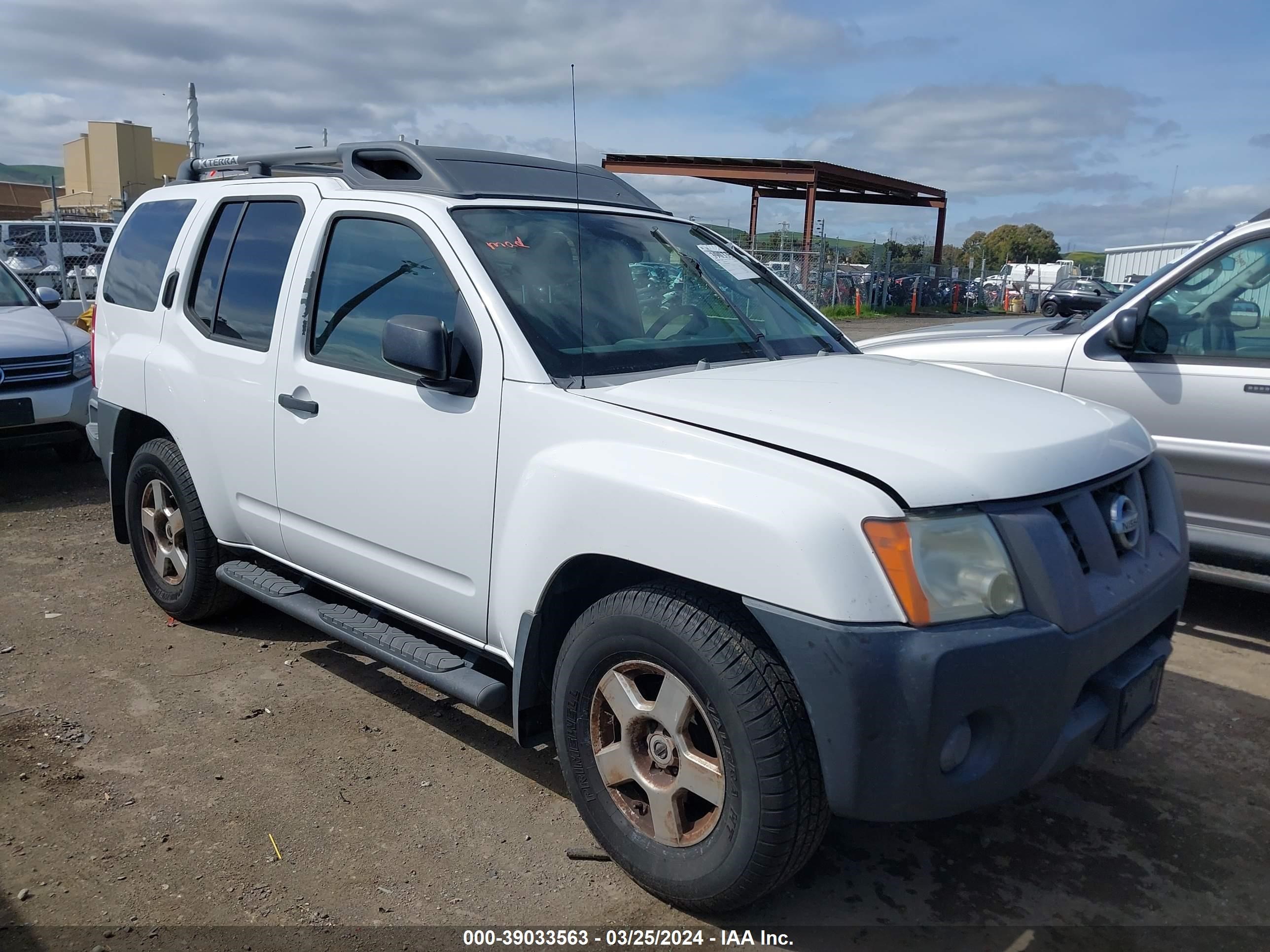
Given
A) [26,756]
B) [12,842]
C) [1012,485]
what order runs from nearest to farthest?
[1012,485], [12,842], [26,756]

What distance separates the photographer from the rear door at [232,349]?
3922 mm

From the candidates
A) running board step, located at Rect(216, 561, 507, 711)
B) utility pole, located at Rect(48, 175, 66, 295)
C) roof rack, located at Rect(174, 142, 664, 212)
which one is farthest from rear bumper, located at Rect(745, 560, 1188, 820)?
utility pole, located at Rect(48, 175, 66, 295)

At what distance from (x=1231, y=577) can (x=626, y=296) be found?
10.2 feet

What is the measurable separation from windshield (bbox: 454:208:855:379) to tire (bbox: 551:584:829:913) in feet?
2.78

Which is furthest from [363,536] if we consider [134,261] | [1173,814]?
[1173,814]

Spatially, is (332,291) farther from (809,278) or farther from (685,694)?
(809,278)

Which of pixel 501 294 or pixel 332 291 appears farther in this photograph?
pixel 332 291

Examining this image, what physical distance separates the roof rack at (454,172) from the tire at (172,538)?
1366 mm

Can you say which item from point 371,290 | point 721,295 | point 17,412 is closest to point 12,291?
point 17,412

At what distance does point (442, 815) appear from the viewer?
3.22 meters

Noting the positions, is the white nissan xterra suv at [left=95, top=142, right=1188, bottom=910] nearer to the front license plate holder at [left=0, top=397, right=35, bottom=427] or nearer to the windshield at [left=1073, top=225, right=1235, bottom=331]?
the windshield at [left=1073, top=225, right=1235, bottom=331]

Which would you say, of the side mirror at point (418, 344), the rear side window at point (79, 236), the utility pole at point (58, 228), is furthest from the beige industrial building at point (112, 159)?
the side mirror at point (418, 344)

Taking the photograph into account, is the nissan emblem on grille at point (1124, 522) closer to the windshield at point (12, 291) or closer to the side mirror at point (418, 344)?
the side mirror at point (418, 344)

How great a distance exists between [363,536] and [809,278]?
25.2m
